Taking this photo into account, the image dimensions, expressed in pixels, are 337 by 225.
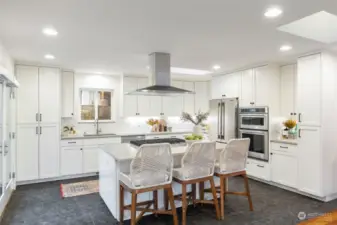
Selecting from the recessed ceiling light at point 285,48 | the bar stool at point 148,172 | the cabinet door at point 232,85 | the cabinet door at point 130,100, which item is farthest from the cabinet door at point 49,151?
the recessed ceiling light at point 285,48

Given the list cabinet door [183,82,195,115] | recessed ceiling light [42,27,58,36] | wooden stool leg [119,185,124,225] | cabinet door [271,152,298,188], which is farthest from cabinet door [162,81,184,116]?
recessed ceiling light [42,27,58,36]

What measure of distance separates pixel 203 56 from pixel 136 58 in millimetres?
1211

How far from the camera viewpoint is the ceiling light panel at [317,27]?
9.84 ft

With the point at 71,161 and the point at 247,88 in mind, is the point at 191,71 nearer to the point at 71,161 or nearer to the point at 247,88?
the point at 247,88

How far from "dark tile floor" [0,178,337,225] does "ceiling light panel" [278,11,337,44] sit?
247 cm

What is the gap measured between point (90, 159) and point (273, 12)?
4673 mm

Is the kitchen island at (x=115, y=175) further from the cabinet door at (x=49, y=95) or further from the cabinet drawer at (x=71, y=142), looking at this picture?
the cabinet door at (x=49, y=95)

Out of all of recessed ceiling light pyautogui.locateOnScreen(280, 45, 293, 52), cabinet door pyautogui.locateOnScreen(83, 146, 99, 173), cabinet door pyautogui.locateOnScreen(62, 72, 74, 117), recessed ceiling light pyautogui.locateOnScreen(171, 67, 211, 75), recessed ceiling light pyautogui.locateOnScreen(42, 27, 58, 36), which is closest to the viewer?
recessed ceiling light pyautogui.locateOnScreen(42, 27, 58, 36)

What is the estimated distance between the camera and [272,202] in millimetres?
3793

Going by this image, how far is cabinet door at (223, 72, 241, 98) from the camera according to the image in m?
5.41

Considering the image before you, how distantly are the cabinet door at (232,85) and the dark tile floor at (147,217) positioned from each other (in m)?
2.22

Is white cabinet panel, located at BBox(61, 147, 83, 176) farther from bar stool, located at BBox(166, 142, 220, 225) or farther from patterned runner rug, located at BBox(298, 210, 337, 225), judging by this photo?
patterned runner rug, located at BBox(298, 210, 337, 225)

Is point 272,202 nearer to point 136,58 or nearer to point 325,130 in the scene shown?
point 325,130

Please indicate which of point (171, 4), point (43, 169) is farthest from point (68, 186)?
point (171, 4)
